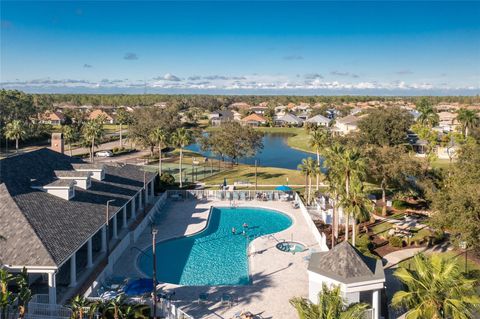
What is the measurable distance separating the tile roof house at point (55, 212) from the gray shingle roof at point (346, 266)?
1384 cm

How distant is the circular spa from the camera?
110ft

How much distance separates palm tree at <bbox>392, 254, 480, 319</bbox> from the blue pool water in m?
13.8

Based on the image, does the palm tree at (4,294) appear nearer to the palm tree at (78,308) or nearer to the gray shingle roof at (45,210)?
the palm tree at (78,308)

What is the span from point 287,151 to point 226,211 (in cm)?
5822

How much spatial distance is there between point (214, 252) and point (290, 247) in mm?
6180

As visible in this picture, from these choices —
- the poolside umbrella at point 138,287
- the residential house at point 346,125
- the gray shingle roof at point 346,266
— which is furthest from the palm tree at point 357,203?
the residential house at point 346,125

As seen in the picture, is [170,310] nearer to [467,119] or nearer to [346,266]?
[346,266]

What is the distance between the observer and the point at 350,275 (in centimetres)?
2189

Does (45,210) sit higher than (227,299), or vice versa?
(45,210)

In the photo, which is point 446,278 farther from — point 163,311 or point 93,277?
point 93,277

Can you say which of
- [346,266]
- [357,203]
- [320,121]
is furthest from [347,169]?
[320,121]

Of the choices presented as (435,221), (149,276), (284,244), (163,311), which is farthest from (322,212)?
(163,311)

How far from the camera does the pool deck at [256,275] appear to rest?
23531mm

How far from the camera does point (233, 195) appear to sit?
49.7 meters
